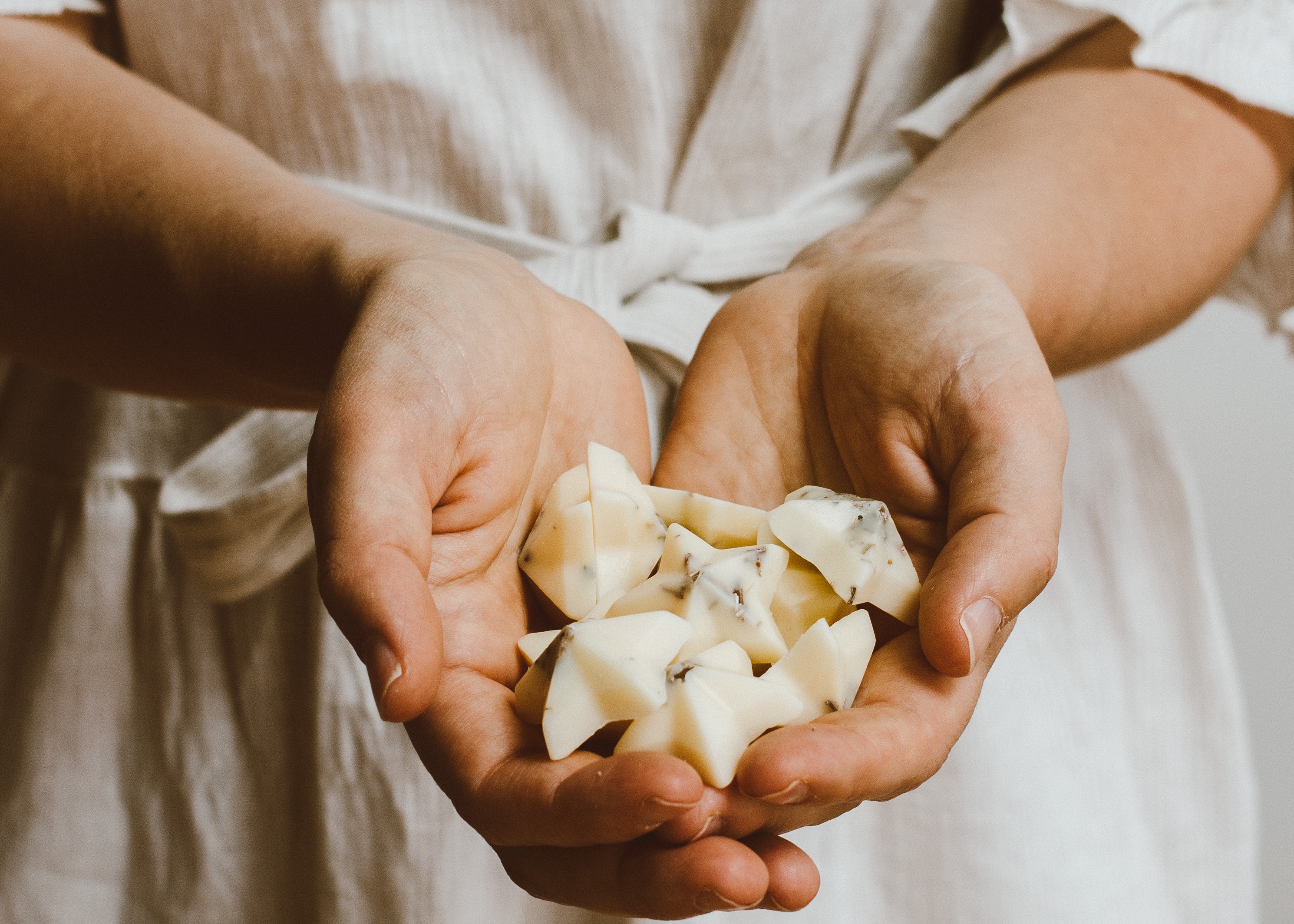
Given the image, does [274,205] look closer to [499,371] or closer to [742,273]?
[499,371]

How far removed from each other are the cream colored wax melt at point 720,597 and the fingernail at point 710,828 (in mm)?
160

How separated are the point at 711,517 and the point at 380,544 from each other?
264 mm

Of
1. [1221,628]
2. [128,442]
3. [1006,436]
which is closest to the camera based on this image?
[1006,436]

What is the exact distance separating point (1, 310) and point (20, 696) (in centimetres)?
31

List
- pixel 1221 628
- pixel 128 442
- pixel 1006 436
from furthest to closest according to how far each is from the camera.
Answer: pixel 1221 628 < pixel 128 442 < pixel 1006 436

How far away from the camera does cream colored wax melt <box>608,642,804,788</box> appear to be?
436mm

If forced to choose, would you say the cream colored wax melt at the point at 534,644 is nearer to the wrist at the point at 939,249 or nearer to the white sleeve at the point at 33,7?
the wrist at the point at 939,249

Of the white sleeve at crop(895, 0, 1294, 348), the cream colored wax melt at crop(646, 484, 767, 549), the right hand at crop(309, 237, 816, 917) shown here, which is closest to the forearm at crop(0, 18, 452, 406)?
the right hand at crop(309, 237, 816, 917)

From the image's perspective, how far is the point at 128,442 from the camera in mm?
787

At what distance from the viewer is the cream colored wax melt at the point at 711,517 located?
62cm

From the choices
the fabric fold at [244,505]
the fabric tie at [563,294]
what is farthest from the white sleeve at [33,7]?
the fabric fold at [244,505]

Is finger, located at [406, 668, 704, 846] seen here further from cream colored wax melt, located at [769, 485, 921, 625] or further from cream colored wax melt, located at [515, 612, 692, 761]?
cream colored wax melt, located at [769, 485, 921, 625]

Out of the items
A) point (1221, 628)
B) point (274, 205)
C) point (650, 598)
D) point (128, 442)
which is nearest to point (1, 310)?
point (128, 442)

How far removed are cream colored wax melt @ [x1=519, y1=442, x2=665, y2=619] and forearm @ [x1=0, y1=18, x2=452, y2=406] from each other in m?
0.18
